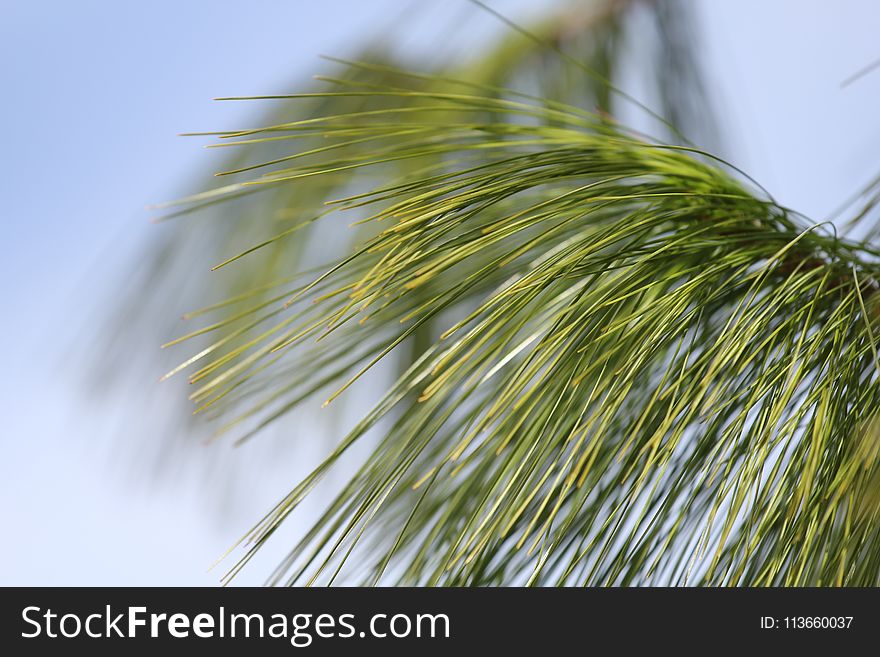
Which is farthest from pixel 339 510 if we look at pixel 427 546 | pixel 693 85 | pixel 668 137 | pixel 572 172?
pixel 693 85

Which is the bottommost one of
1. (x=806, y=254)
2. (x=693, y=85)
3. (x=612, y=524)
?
(x=612, y=524)

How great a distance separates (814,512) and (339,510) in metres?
0.18

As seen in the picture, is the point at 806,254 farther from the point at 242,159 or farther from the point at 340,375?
the point at 242,159

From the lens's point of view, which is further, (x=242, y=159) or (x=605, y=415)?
(x=242, y=159)

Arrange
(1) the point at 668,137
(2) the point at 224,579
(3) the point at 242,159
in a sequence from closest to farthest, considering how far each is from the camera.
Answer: (2) the point at 224,579, (1) the point at 668,137, (3) the point at 242,159

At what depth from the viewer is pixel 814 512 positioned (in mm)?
325

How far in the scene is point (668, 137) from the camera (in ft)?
2.41
